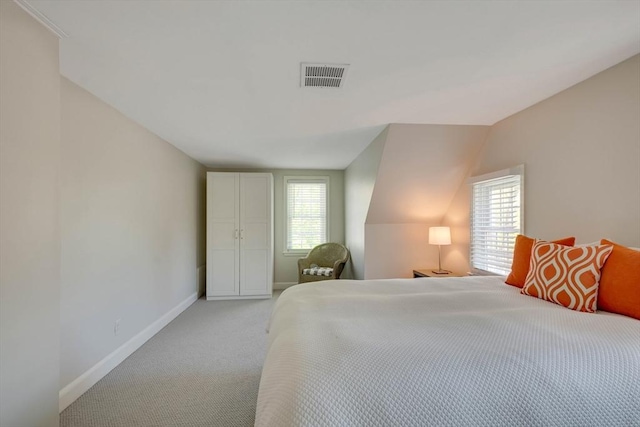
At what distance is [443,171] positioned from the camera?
361cm

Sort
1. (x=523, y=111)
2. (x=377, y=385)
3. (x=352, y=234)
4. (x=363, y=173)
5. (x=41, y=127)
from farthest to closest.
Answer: (x=352, y=234) < (x=363, y=173) < (x=523, y=111) < (x=41, y=127) < (x=377, y=385)

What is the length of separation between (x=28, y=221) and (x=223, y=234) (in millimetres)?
3300

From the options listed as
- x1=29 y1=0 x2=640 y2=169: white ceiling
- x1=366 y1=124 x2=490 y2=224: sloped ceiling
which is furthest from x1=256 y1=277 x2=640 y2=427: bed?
x1=366 y1=124 x2=490 y2=224: sloped ceiling

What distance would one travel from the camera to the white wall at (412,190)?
3.21 m

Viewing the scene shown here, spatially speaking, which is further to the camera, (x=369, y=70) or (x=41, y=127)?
(x=369, y=70)

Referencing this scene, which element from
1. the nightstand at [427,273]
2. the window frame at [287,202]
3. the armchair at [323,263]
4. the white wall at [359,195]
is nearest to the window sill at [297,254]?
the window frame at [287,202]

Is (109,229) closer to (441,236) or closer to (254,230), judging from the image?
(254,230)

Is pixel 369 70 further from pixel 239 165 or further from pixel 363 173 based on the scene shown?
pixel 239 165

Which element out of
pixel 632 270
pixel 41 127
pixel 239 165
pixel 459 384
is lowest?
pixel 459 384

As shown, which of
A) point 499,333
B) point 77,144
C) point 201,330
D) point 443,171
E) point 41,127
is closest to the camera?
point 499,333

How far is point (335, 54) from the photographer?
5.79ft

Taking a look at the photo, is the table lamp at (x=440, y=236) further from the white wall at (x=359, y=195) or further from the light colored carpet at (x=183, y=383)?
the light colored carpet at (x=183, y=383)

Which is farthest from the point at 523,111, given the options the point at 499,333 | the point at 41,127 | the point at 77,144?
the point at 77,144

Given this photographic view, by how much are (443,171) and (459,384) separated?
3.08 m
